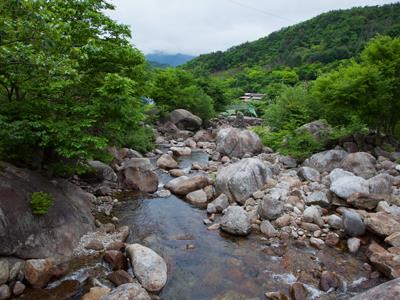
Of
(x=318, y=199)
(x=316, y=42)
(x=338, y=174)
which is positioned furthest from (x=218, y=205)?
(x=316, y=42)

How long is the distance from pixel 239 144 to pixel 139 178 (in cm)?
859

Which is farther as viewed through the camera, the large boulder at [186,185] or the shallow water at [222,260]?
the large boulder at [186,185]

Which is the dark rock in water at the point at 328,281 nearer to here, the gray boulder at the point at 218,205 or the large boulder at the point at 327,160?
the gray boulder at the point at 218,205

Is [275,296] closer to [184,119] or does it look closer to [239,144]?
[239,144]

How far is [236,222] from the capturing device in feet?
31.1

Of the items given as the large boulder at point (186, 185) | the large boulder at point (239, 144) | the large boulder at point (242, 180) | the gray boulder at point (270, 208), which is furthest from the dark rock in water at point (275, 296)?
the large boulder at point (239, 144)

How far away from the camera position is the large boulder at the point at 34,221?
22.0 ft

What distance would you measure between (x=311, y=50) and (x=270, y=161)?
62.0 metres

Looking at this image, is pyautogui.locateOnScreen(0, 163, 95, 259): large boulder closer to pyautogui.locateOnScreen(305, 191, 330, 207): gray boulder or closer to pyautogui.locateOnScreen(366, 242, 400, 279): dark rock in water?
pyautogui.locateOnScreen(305, 191, 330, 207): gray boulder

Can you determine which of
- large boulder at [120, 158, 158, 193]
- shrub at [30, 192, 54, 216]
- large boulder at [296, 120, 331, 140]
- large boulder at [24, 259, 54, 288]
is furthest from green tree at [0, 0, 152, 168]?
large boulder at [296, 120, 331, 140]

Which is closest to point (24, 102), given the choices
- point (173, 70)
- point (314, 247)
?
point (314, 247)

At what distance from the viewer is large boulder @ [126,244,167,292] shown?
22.4 ft

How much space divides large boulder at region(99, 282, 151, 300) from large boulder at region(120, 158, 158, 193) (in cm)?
670

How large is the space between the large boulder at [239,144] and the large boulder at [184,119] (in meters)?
9.68
